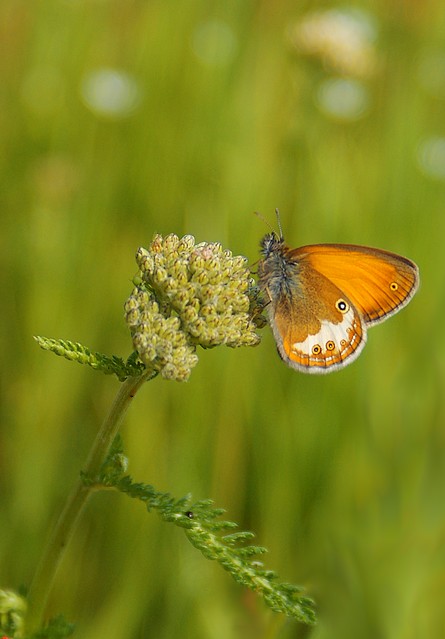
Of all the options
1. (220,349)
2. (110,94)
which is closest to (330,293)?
(220,349)

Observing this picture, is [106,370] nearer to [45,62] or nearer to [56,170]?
[56,170]

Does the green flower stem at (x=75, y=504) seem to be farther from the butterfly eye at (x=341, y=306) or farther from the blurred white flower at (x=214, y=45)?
the blurred white flower at (x=214, y=45)

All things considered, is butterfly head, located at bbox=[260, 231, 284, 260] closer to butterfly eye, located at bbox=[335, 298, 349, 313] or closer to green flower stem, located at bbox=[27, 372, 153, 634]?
butterfly eye, located at bbox=[335, 298, 349, 313]

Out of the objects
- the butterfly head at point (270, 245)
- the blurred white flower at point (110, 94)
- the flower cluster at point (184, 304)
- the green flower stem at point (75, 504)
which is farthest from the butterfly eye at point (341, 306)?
the blurred white flower at point (110, 94)

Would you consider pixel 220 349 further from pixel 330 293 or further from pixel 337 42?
pixel 337 42

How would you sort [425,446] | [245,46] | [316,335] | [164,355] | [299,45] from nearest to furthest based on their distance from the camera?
1. [164,355]
2. [316,335]
3. [425,446]
4. [299,45]
5. [245,46]

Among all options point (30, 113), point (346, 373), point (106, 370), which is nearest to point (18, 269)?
point (30, 113)

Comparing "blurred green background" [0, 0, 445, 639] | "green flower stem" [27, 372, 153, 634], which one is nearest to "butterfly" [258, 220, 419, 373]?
"blurred green background" [0, 0, 445, 639]
